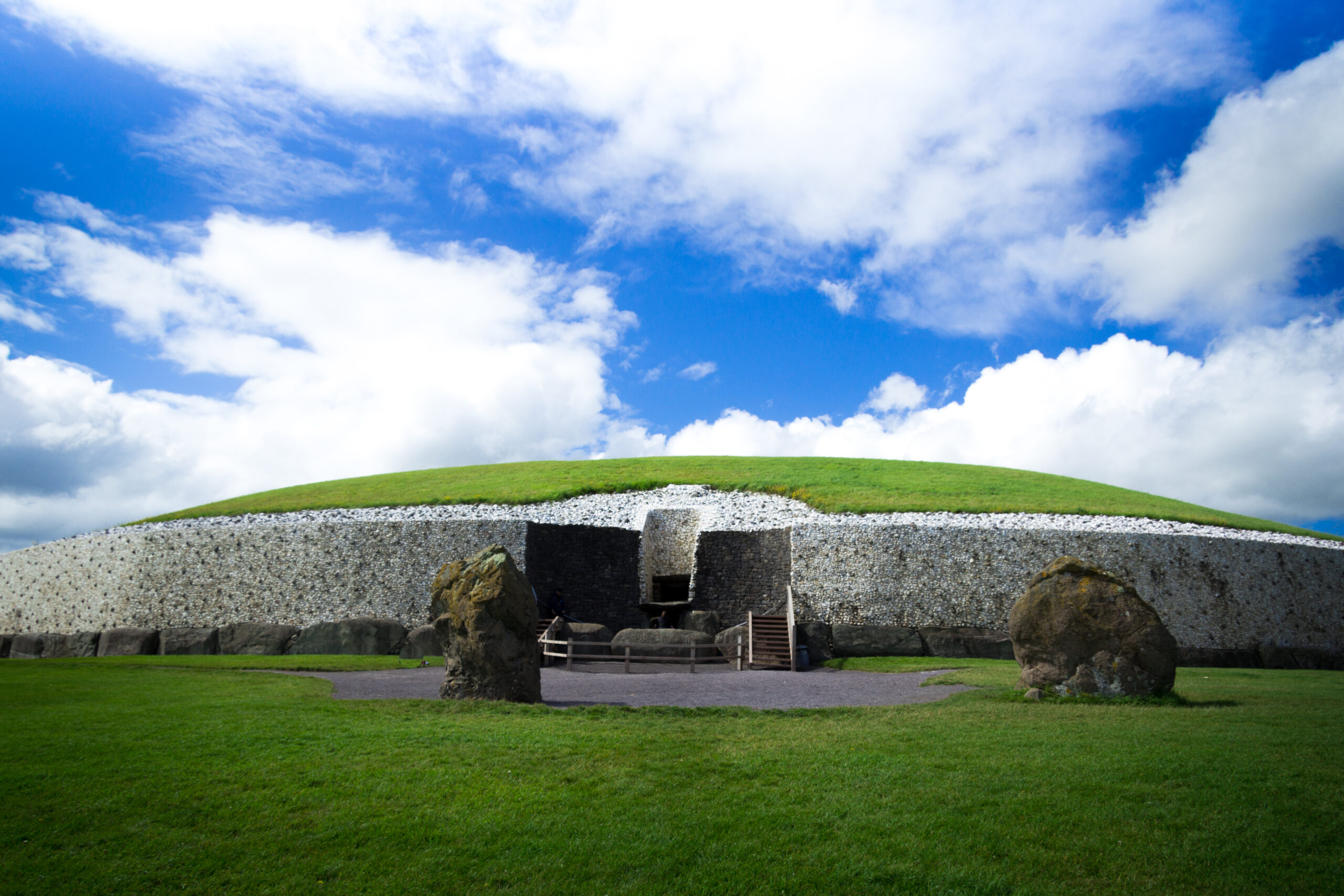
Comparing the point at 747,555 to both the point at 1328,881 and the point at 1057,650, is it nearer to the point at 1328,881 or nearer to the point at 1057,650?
the point at 1057,650

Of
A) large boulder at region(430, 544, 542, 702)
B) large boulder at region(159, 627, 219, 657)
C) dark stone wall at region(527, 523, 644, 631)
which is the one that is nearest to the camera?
large boulder at region(430, 544, 542, 702)

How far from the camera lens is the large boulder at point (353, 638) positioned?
21.2 meters

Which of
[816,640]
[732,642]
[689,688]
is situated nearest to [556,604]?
[732,642]

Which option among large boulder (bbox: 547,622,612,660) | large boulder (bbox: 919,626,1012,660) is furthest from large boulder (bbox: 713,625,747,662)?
large boulder (bbox: 919,626,1012,660)

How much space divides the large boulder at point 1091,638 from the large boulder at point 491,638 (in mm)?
7787

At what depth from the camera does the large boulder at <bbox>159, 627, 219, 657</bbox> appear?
2180 cm

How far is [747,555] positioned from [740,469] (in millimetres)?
11589

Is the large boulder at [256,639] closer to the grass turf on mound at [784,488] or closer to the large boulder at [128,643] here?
the large boulder at [128,643]

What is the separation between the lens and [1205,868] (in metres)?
4.87

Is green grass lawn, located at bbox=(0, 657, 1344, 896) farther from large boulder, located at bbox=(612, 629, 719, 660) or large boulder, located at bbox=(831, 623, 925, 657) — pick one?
large boulder, located at bbox=(831, 623, 925, 657)

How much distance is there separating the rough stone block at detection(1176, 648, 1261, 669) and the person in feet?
59.8

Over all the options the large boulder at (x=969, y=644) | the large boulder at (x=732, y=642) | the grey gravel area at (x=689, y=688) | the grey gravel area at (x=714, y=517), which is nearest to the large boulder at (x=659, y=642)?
the large boulder at (x=732, y=642)

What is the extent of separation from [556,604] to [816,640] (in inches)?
331

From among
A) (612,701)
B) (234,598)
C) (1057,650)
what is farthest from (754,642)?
(234,598)
